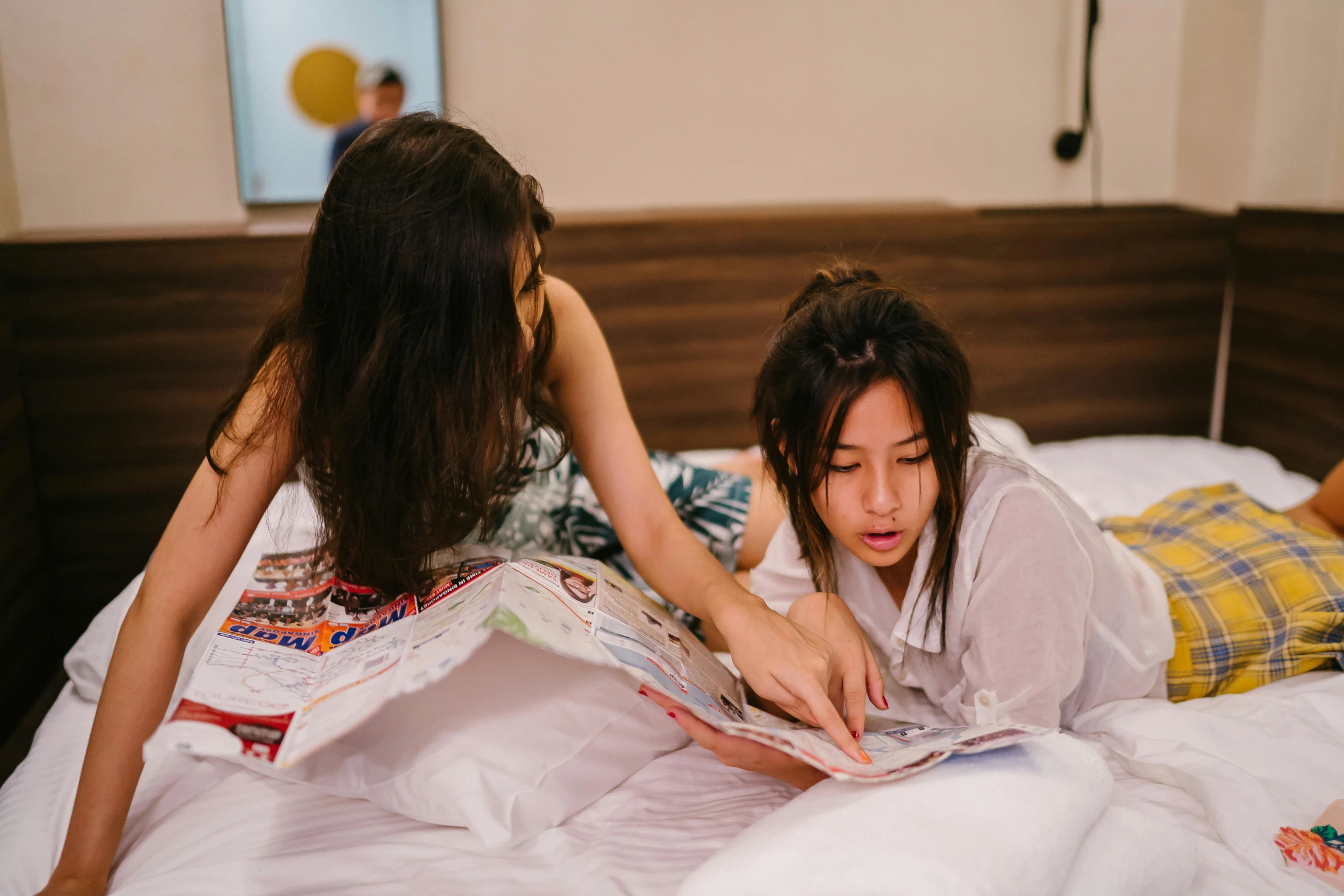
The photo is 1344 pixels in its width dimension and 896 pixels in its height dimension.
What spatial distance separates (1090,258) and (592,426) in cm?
147

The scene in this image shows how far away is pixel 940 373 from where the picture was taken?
0.94 m

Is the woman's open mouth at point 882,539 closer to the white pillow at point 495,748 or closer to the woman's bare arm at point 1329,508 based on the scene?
the white pillow at point 495,748

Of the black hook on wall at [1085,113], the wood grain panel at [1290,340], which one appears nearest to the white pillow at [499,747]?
the wood grain panel at [1290,340]

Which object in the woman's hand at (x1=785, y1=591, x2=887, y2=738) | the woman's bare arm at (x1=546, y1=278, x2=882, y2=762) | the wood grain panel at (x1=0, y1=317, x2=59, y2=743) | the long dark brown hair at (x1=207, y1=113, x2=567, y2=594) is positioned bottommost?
the wood grain panel at (x1=0, y1=317, x2=59, y2=743)

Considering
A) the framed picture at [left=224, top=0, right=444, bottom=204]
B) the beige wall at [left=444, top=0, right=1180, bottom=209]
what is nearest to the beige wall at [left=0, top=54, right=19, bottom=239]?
the framed picture at [left=224, top=0, right=444, bottom=204]

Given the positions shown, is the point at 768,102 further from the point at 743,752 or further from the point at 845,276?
the point at 743,752

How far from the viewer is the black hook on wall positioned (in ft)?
7.03

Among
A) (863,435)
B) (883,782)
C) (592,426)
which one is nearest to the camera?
(883,782)

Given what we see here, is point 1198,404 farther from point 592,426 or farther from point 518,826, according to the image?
point 518,826

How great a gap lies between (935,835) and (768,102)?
1.81 meters

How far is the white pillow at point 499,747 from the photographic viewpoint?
816 millimetres

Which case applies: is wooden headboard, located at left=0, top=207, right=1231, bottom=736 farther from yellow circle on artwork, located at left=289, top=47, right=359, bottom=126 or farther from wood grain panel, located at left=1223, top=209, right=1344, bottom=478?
yellow circle on artwork, located at left=289, top=47, right=359, bottom=126

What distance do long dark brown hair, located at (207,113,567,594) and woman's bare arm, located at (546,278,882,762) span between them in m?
0.21

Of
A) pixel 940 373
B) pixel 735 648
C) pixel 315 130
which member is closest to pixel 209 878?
pixel 735 648
